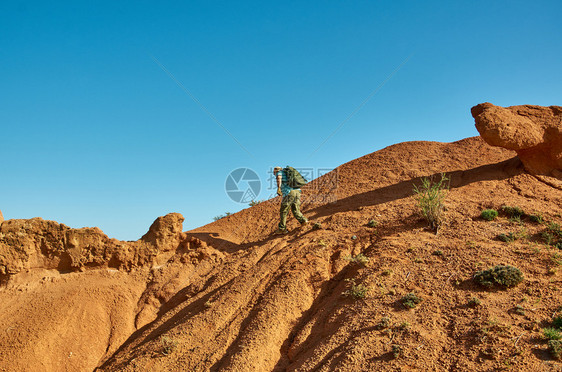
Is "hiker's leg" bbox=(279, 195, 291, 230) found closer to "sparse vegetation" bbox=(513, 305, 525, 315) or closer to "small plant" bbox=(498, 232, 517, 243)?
"small plant" bbox=(498, 232, 517, 243)

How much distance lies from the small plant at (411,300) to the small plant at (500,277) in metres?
1.36

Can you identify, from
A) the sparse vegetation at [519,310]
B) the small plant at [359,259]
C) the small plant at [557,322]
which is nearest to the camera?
the small plant at [557,322]

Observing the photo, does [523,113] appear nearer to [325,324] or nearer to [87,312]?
Result: [325,324]

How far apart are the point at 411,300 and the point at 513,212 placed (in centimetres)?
489

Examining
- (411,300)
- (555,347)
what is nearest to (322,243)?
(411,300)

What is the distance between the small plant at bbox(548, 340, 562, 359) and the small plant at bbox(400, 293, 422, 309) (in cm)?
224

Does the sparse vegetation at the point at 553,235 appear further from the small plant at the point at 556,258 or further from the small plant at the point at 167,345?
the small plant at the point at 167,345

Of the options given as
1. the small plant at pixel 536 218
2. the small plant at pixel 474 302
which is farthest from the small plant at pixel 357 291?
the small plant at pixel 536 218

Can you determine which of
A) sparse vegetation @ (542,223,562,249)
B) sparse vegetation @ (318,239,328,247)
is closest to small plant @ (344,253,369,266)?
sparse vegetation @ (318,239,328,247)

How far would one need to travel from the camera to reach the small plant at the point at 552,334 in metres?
Result: 6.53

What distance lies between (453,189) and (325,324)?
22.9 feet

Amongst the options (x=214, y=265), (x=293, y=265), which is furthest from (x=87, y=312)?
(x=293, y=265)

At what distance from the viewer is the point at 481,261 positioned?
8.87m

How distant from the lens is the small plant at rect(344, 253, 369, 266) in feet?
31.1
